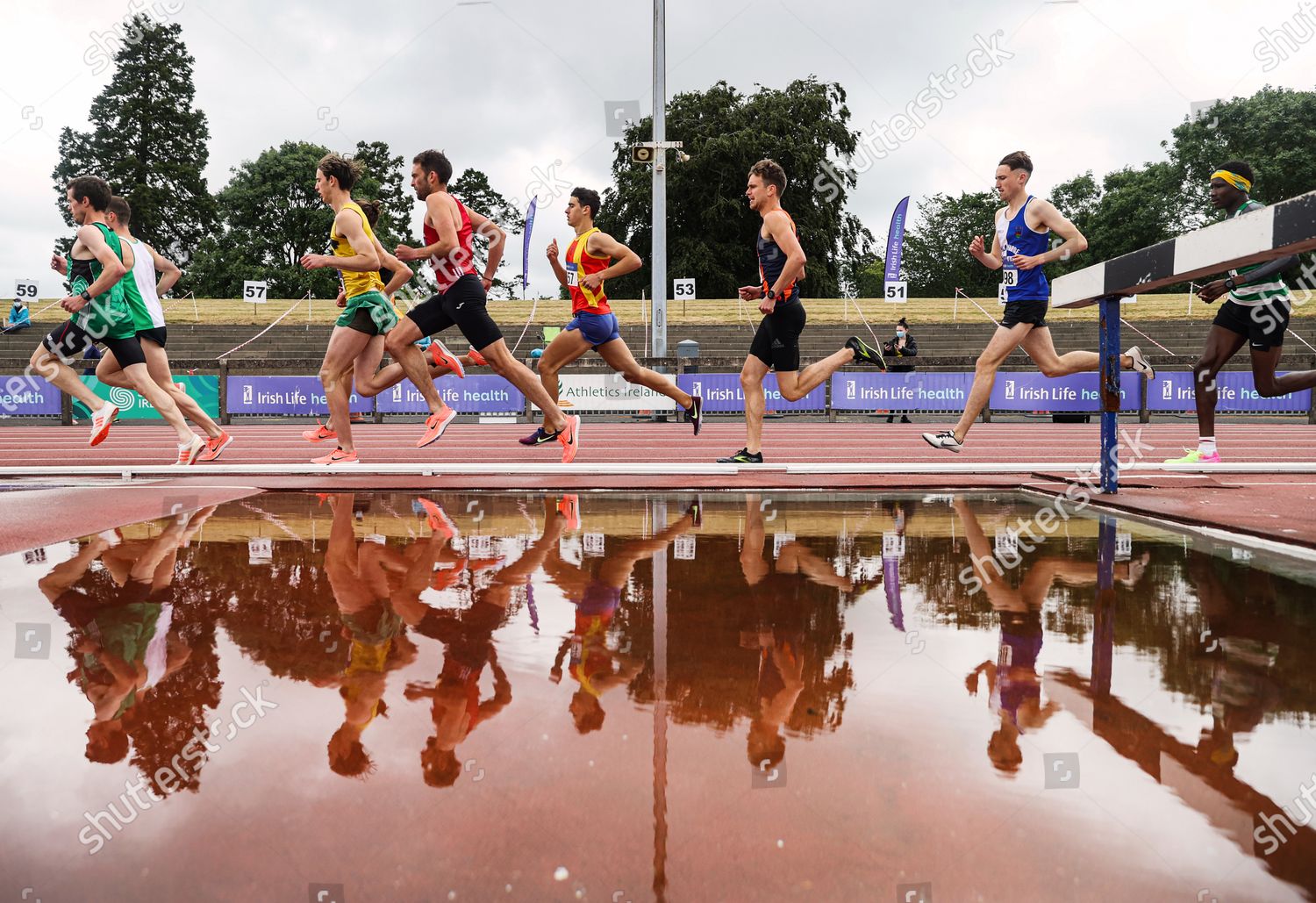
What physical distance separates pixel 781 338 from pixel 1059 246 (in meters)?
2.07

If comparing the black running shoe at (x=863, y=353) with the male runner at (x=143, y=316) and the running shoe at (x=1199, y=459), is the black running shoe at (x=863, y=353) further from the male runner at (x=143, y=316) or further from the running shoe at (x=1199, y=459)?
the male runner at (x=143, y=316)

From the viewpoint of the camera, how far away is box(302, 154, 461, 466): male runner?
20.9ft

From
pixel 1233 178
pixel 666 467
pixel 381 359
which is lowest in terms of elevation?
pixel 666 467

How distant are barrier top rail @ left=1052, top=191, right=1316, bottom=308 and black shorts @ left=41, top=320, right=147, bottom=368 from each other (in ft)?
22.1

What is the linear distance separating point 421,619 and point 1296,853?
1.89 metres

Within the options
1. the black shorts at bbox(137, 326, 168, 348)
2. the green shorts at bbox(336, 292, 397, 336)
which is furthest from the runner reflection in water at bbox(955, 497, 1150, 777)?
the black shorts at bbox(137, 326, 168, 348)

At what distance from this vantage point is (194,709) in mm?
1634

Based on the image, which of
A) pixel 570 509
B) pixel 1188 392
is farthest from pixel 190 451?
pixel 1188 392

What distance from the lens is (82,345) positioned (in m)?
6.98

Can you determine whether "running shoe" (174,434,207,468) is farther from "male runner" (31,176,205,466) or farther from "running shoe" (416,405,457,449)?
"running shoe" (416,405,457,449)

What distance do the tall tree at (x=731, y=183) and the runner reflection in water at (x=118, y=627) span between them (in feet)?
138

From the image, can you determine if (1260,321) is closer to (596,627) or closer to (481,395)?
(596,627)

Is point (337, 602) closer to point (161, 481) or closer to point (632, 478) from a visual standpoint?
point (632, 478)

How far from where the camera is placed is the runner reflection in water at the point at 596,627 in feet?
5.68
